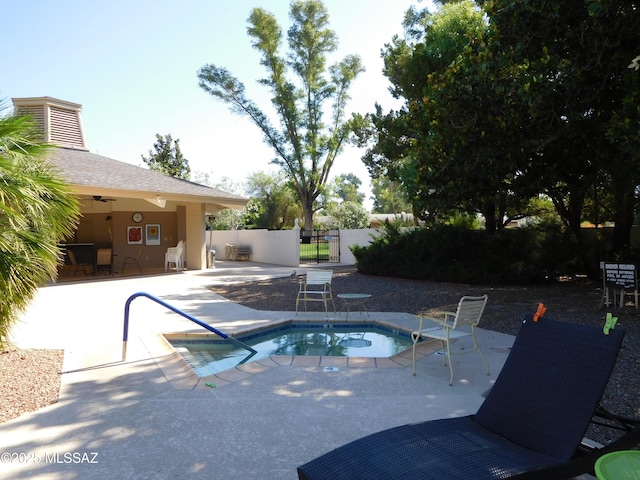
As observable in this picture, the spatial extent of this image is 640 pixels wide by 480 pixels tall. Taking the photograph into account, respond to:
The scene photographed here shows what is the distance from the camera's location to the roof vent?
17.6 metres

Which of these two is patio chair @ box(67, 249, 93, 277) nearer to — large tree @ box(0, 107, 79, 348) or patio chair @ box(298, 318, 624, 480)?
large tree @ box(0, 107, 79, 348)

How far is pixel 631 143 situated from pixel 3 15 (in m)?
13.0

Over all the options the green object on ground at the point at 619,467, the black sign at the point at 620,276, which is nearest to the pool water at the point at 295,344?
the black sign at the point at 620,276

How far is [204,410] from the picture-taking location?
3.93 meters

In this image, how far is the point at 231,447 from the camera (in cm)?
327

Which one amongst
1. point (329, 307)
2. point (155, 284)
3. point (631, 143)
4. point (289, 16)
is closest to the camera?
point (631, 143)

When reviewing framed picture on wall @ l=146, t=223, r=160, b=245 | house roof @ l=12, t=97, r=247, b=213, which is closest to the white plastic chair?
framed picture on wall @ l=146, t=223, r=160, b=245

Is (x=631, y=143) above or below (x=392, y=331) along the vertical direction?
above

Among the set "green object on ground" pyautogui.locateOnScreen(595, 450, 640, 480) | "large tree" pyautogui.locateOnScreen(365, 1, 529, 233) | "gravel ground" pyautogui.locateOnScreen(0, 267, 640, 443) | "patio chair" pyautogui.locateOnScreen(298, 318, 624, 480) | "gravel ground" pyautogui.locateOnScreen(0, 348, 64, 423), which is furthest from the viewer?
"large tree" pyautogui.locateOnScreen(365, 1, 529, 233)

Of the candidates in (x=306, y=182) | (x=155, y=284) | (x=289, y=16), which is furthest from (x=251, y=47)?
(x=155, y=284)

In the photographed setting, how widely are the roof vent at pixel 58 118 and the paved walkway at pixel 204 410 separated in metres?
13.9

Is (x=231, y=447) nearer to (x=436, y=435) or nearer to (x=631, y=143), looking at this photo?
(x=436, y=435)

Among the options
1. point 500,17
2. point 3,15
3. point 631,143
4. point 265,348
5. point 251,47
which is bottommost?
point 265,348

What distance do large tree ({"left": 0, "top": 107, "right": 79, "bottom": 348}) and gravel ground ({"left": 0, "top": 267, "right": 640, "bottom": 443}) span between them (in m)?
0.70
